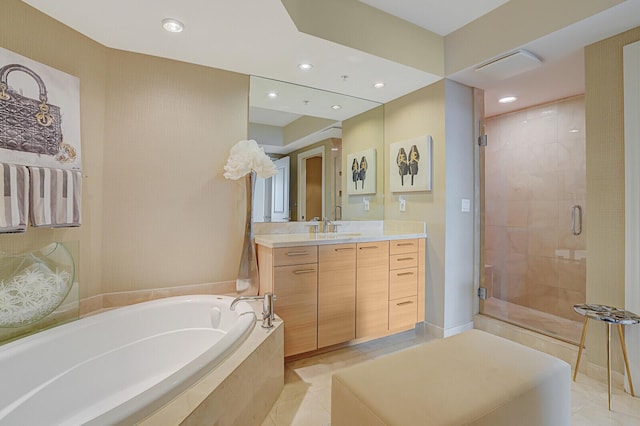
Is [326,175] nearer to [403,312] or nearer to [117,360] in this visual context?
[403,312]

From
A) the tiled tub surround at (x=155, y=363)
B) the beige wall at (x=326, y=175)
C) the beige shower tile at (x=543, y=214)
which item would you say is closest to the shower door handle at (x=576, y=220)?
the beige shower tile at (x=543, y=214)

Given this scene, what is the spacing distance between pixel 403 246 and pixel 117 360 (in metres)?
2.16

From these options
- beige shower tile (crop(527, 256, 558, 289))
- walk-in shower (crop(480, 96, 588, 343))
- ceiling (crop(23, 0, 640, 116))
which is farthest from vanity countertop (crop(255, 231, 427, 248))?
beige shower tile (crop(527, 256, 558, 289))

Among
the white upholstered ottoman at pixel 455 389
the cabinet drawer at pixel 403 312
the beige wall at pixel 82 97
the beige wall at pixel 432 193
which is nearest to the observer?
the white upholstered ottoman at pixel 455 389

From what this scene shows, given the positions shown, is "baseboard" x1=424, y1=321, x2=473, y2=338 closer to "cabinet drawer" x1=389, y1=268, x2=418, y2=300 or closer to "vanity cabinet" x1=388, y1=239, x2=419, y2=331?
"vanity cabinet" x1=388, y1=239, x2=419, y2=331

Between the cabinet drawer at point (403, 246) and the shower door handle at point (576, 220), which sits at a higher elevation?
the shower door handle at point (576, 220)

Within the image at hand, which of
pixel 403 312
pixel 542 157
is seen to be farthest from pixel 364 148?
pixel 542 157

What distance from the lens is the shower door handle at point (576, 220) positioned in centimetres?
296

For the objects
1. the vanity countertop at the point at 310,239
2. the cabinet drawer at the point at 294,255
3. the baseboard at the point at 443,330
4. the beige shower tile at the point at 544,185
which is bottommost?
the baseboard at the point at 443,330

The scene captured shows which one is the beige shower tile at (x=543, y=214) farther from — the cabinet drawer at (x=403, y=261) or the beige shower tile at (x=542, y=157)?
the cabinet drawer at (x=403, y=261)

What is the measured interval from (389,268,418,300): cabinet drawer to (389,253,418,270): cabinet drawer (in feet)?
0.11

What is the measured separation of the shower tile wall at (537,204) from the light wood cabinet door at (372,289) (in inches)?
67.2

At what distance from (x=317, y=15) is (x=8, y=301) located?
2343 millimetres

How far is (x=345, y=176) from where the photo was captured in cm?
313
